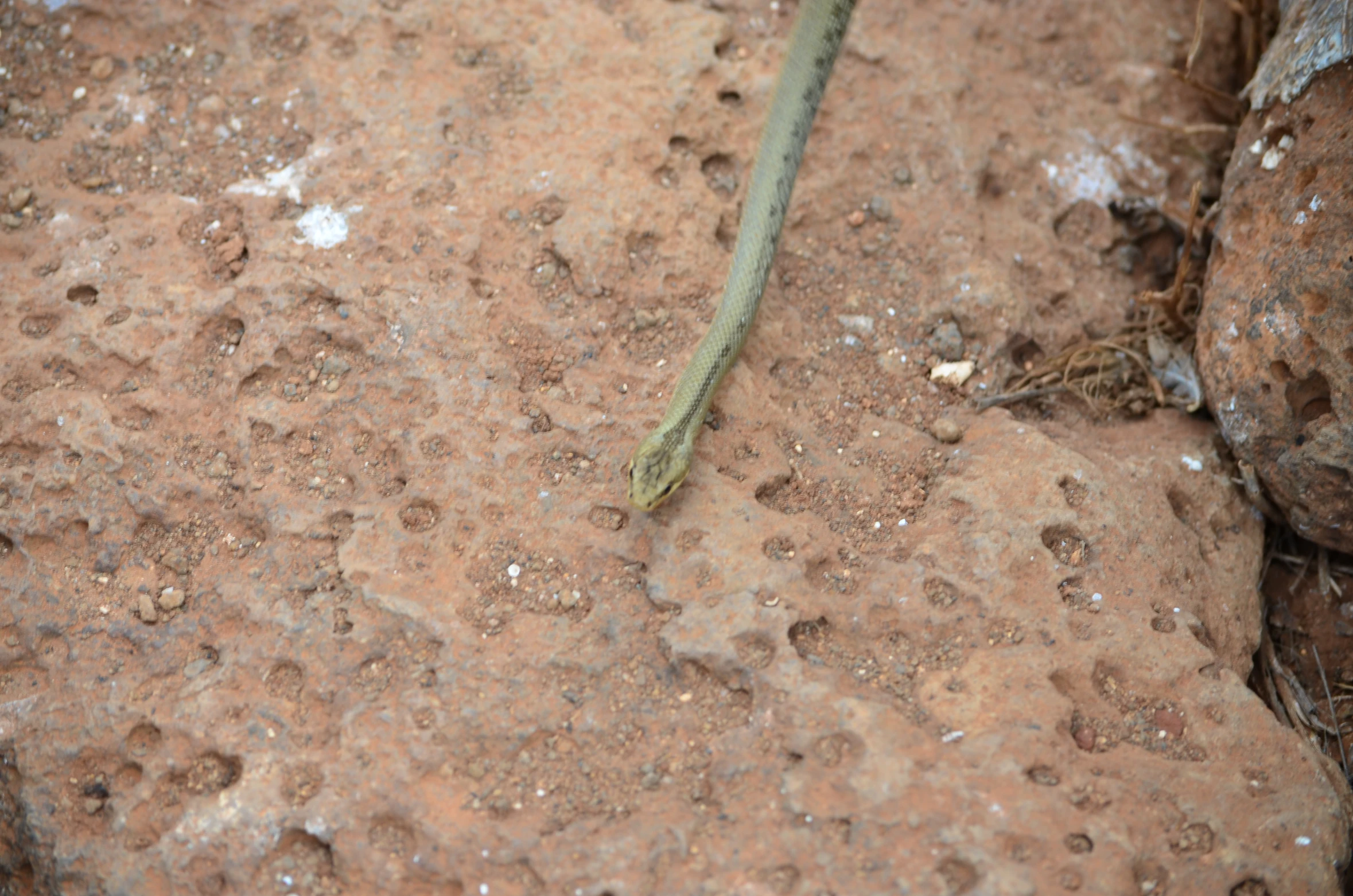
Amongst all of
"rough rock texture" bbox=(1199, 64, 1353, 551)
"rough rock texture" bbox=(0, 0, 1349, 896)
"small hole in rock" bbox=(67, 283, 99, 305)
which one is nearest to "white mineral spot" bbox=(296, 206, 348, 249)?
"rough rock texture" bbox=(0, 0, 1349, 896)

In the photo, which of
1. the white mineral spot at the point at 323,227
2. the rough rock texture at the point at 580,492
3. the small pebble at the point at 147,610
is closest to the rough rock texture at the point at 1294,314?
the rough rock texture at the point at 580,492

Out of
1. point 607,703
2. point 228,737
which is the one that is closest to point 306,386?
point 228,737

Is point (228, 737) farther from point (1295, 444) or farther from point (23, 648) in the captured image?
point (1295, 444)

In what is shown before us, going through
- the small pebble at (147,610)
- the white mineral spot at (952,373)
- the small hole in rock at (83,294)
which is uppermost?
the white mineral spot at (952,373)

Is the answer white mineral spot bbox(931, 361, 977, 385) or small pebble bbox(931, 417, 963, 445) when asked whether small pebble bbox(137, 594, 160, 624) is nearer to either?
small pebble bbox(931, 417, 963, 445)

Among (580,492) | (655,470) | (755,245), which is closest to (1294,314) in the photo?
(755,245)

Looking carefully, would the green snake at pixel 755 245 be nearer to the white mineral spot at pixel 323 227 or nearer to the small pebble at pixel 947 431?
the small pebble at pixel 947 431
